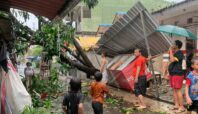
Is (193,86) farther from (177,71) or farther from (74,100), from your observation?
(177,71)

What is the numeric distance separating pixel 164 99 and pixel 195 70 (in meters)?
5.69

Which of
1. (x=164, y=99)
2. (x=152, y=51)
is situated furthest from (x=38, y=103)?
(x=152, y=51)

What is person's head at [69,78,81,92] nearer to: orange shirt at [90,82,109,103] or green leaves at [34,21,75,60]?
orange shirt at [90,82,109,103]

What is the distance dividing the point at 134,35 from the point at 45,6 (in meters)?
6.38

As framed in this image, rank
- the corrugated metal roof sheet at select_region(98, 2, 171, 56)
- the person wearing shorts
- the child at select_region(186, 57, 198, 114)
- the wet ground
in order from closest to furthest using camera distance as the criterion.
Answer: the child at select_region(186, 57, 198, 114) < the person wearing shorts < the wet ground < the corrugated metal roof sheet at select_region(98, 2, 171, 56)

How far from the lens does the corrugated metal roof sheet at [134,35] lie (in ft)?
42.1

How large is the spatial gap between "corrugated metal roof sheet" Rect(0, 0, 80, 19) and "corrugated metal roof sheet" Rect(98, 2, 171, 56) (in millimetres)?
4470

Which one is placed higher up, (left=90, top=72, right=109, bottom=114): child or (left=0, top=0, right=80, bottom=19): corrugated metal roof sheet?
(left=0, top=0, right=80, bottom=19): corrugated metal roof sheet

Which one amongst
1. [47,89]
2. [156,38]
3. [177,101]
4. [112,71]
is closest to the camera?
[177,101]

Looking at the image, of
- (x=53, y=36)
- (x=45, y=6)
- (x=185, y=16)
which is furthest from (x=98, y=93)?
(x=185, y=16)

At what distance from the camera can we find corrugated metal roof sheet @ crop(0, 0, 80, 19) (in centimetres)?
732

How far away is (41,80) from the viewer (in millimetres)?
12891

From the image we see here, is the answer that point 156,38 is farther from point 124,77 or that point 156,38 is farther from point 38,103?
point 38,103

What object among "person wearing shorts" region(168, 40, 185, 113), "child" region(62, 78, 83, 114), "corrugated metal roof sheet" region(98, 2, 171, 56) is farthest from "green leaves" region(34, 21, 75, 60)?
"child" region(62, 78, 83, 114)
